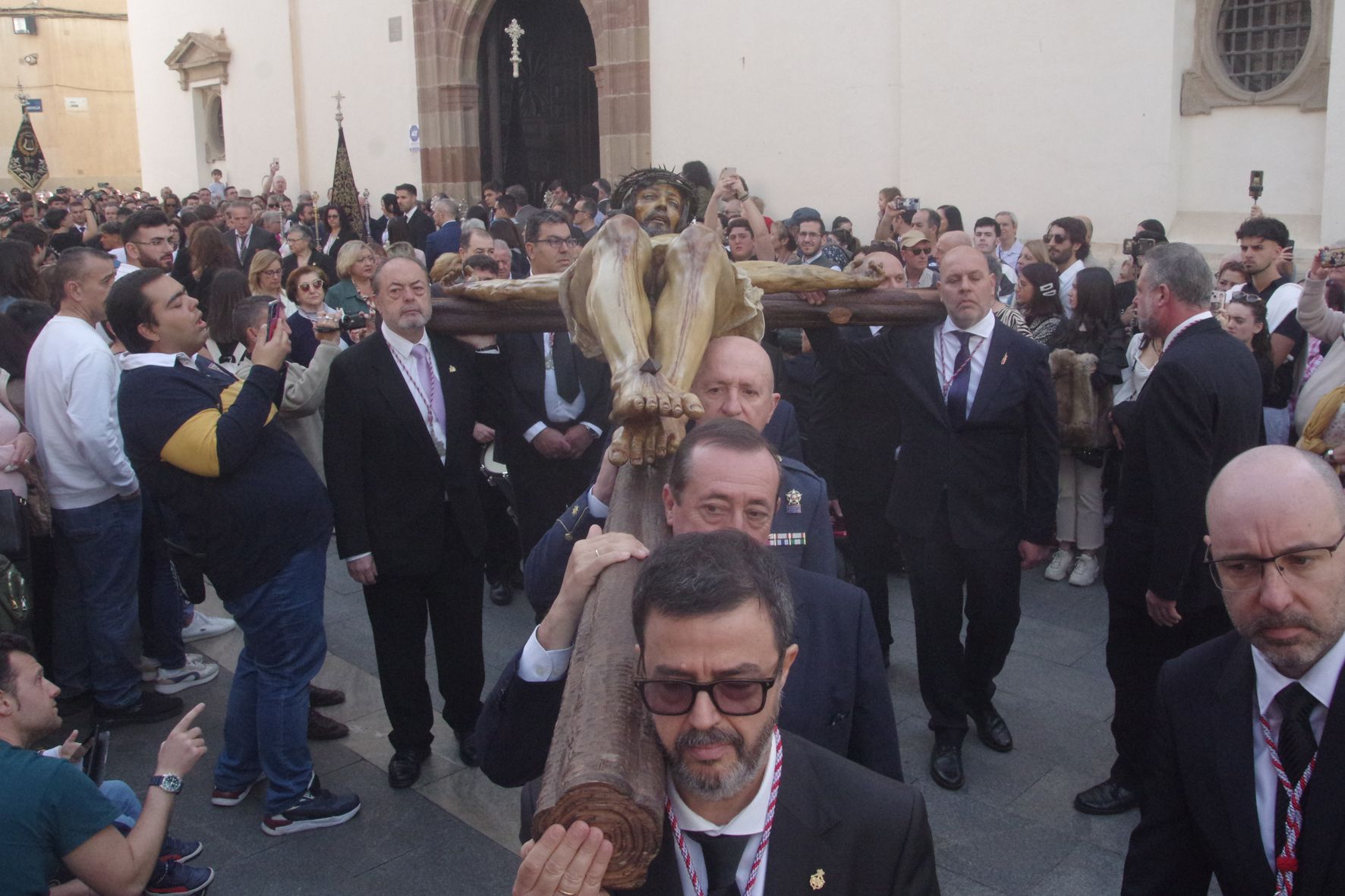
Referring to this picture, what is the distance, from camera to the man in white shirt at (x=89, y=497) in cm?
496

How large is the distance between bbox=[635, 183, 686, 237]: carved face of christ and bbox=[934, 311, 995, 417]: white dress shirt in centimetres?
112

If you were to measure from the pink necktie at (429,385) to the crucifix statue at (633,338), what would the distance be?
20 centimetres

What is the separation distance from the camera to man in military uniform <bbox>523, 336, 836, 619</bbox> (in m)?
2.97

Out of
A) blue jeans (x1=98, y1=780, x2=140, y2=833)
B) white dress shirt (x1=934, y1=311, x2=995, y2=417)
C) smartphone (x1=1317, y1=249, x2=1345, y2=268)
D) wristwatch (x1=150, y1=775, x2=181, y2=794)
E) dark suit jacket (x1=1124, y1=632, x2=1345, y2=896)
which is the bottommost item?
blue jeans (x1=98, y1=780, x2=140, y2=833)

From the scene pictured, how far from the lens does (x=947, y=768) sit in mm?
4480

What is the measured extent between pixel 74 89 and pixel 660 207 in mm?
37456

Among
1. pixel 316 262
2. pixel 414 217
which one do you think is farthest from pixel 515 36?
pixel 316 262

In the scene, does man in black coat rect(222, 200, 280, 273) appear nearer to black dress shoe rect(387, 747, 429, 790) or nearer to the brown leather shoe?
the brown leather shoe

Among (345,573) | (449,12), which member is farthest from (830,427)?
(449,12)

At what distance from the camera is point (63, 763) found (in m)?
2.84

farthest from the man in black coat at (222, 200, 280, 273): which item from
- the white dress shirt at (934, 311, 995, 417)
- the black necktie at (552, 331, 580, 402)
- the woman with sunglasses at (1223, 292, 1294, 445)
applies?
the woman with sunglasses at (1223, 292, 1294, 445)

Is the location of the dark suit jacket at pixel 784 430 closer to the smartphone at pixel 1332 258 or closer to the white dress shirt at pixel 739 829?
the white dress shirt at pixel 739 829

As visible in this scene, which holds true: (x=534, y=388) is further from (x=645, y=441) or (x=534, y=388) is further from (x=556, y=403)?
(x=645, y=441)

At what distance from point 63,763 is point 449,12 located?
1608 cm
